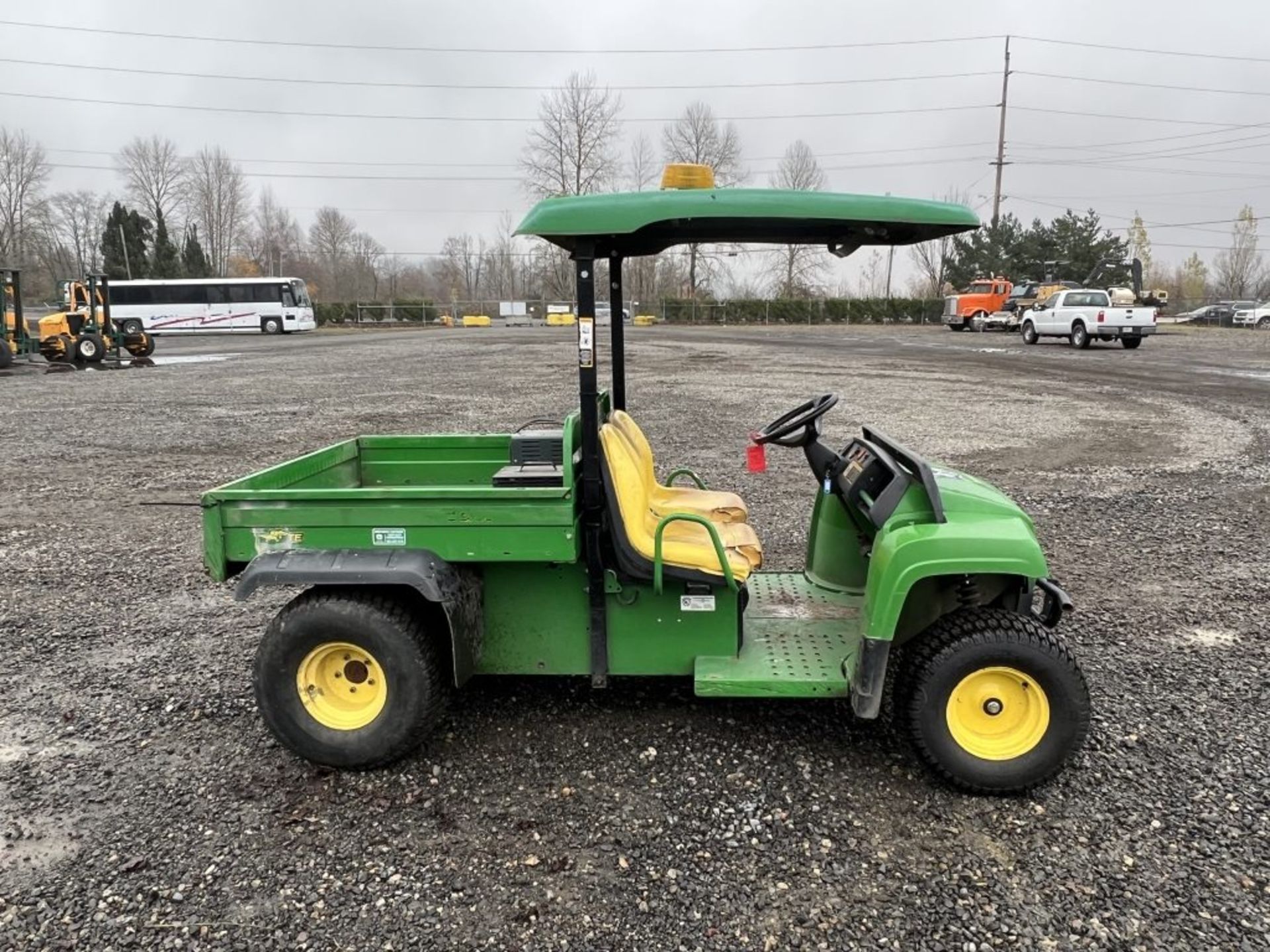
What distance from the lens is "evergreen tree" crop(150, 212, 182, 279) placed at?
6344 cm

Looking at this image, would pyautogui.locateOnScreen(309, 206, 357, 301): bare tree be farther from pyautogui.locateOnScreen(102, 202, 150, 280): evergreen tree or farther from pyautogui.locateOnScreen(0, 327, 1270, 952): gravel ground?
pyautogui.locateOnScreen(0, 327, 1270, 952): gravel ground

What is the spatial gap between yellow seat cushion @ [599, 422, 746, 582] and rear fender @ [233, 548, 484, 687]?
25.4 inches

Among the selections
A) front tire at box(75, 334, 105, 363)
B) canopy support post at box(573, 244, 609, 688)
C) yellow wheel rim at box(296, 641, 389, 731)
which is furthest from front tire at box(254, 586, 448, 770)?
front tire at box(75, 334, 105, 363)

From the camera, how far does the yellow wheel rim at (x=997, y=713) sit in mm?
2896

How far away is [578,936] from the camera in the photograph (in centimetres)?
229

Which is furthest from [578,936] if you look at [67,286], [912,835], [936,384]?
[67,286]

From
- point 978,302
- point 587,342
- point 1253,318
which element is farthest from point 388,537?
point 1253,318

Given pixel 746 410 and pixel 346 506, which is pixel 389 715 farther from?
pixel 746 410

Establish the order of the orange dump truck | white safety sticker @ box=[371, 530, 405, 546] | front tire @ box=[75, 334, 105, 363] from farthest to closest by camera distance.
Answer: the orange dump truck, front tire @ box=[75, 334, 105, 363], white safety sticker @ box=[371, 530, 405, 546]

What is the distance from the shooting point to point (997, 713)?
2936 mm

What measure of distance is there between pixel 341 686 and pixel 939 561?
2.13 metres

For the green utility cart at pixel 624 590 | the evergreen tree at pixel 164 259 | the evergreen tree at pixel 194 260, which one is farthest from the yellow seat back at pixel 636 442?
the evergreen tree at pixel 194 260

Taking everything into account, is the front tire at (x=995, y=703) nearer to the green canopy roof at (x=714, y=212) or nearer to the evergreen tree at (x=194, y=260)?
the green canopy roof at (x=714, y=212)

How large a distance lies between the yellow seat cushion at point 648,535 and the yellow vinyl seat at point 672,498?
17 centimetres
